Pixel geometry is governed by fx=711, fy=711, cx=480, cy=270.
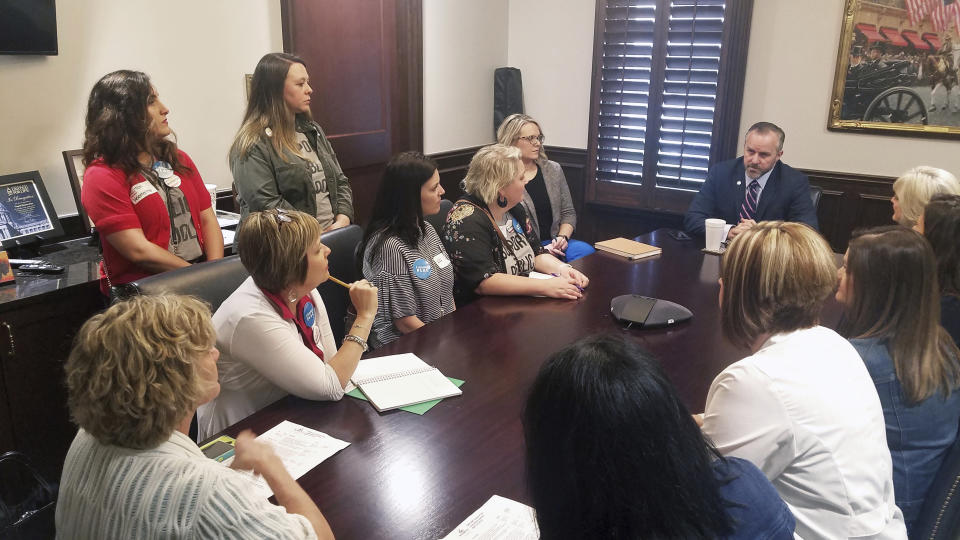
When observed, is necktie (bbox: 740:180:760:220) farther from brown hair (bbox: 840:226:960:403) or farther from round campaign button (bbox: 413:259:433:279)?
brown hair (bbox: 840:226:960:403)

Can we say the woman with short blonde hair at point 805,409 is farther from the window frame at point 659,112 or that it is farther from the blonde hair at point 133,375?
the window frame at point 659,112

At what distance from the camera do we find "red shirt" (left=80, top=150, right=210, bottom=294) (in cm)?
229

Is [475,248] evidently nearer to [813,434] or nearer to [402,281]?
[402,281]

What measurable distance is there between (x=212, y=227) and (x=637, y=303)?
1574 mm

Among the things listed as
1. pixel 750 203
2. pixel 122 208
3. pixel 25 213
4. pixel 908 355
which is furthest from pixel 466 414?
pixel 750 203

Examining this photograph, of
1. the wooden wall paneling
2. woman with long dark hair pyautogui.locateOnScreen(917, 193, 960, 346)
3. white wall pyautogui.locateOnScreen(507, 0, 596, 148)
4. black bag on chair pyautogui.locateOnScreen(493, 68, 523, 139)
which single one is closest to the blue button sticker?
woman with long dark hair pyautogui.locateOnScreen(917, 193, 960, 346)

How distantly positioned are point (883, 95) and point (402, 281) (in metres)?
3.20

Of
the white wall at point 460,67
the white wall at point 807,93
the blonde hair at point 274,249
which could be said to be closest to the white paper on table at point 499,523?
the blonde hair at point 274,249

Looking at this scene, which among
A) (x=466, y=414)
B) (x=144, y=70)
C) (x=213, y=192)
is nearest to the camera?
(x=466, y=414)

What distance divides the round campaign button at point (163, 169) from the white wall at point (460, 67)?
7.38 feet

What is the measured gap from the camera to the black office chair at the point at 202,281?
1.84 meters

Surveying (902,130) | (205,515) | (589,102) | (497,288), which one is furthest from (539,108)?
(205,515)

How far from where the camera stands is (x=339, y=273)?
2420mm

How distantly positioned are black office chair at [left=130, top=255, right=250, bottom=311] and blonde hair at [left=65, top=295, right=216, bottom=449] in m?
0.76
